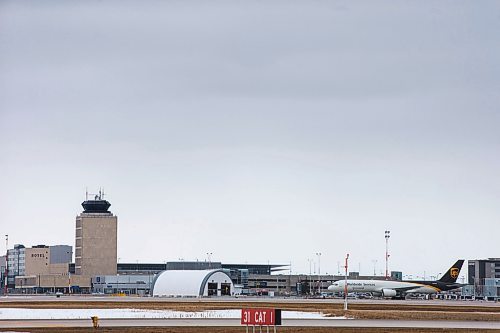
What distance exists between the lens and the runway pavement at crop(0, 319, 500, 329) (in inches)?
3644

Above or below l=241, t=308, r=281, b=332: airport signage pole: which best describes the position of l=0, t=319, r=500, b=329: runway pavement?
below

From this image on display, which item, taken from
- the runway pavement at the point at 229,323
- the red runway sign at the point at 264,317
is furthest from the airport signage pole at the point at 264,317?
the runway pavement at the point at 229,323

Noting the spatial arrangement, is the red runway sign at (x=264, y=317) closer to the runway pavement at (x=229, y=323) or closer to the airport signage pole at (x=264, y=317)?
the airport signage pole at (x=264, y=317)

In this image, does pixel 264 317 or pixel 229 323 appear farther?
pixel 229 323

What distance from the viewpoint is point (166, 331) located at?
8306 cm

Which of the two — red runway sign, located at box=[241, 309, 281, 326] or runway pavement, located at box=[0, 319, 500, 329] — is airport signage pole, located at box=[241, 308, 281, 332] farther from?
runway pavement, located at box=[0, 319, 500, 329]

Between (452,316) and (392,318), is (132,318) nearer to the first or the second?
(392,318)

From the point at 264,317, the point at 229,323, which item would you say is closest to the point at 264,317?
the point at 264,317

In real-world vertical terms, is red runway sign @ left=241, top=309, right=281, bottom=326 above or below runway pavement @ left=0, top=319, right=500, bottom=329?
above

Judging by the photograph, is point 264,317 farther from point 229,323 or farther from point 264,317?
point 229,323

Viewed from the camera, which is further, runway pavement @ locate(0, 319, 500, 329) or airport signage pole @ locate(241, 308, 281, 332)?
runway pavement @ locate(0, 319, 500, 329)

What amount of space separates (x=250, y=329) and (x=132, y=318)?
24.4 meters

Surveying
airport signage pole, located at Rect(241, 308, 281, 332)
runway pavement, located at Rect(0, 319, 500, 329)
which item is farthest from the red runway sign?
runway pavement, located at Rect(0, 319, 500, 329)

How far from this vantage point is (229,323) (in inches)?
3738
